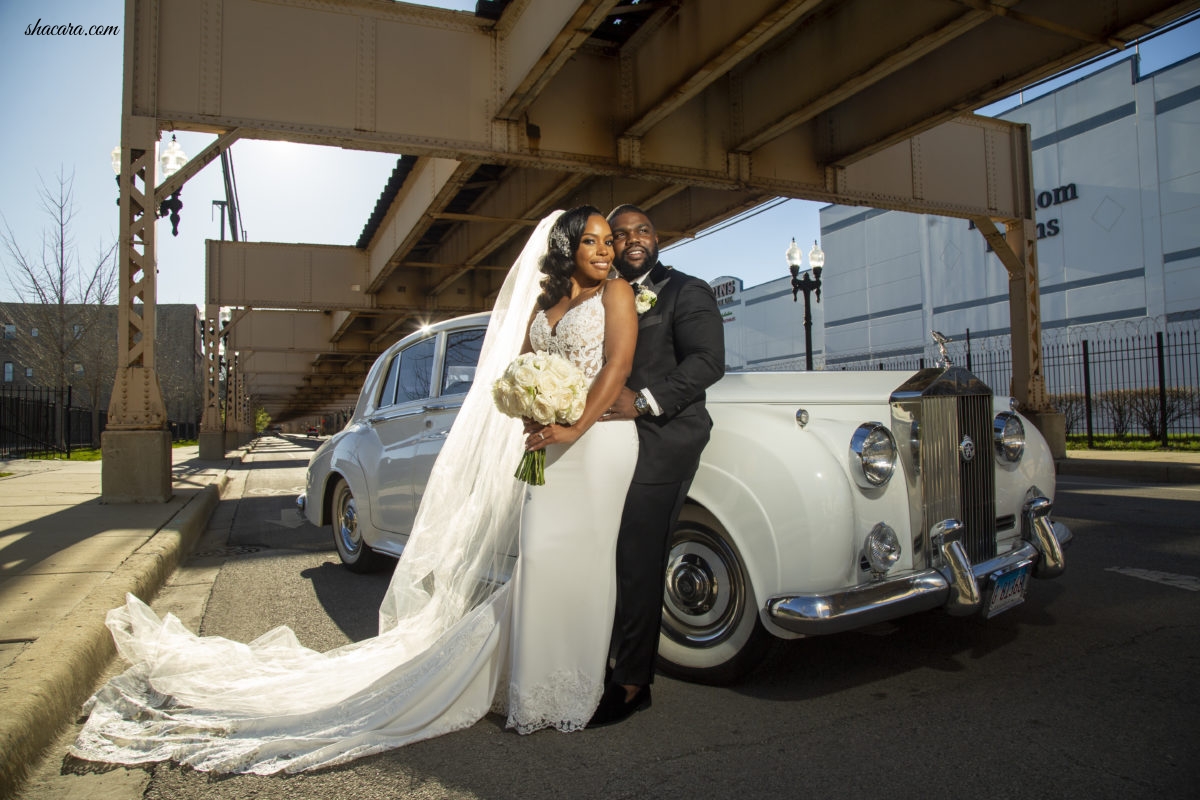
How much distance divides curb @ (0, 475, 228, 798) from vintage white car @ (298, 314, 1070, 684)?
2284 mm

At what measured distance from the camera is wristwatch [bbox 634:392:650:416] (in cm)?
299

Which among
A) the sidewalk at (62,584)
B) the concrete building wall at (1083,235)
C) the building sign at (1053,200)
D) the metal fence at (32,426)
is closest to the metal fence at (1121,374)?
the concrete building wall at (1083,235)

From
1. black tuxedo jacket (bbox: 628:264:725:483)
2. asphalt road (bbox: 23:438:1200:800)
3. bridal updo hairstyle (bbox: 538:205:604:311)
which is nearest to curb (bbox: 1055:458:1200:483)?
asphalt road (bbox: 23:438:1200:800)

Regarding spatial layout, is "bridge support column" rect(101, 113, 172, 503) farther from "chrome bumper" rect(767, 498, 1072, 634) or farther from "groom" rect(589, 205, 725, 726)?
"chrome bumper" rect(767, 498, 1072, 634)

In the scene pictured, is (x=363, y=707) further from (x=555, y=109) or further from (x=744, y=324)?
(x=744, y=324)

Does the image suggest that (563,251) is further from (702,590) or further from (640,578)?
(702,590)

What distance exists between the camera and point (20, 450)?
70.7 ft

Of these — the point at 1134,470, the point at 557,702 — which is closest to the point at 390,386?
the point at 557,702

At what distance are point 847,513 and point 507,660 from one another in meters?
1.38

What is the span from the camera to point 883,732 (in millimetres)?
2822

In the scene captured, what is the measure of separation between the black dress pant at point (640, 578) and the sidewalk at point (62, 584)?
1995mm

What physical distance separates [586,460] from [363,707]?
1.20 meters

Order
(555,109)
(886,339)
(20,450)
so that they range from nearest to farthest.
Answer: (555,109)
(20,450)
(886,339)

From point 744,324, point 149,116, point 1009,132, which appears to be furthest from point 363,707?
point 744,324
